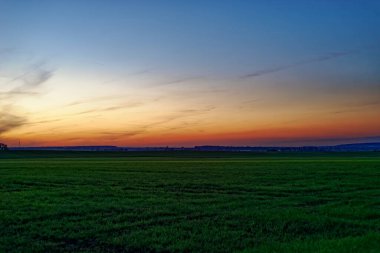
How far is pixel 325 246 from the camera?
553 inches

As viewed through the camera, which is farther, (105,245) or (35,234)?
(35,234)

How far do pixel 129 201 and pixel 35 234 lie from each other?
9016mm

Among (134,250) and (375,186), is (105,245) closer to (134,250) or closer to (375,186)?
(134,250)

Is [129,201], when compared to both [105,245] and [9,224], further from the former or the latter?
[105,245]

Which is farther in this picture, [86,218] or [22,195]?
[22,195]

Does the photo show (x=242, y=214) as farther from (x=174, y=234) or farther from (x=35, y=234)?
(x=35, y=234)

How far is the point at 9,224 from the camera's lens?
18.5 meters

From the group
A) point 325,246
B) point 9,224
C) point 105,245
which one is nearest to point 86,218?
point 9,224

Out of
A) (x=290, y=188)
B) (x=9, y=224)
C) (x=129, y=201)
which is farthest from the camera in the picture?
(x=290, y=188)

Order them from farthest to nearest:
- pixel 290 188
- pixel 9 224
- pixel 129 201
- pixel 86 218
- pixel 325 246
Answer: pixel 290 188, pixel 129 201, pixel 86 218, pixel 9 224, pixel 325 246

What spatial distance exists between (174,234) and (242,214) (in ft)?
16.9

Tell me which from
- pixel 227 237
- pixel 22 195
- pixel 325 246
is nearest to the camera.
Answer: pixel 325 246

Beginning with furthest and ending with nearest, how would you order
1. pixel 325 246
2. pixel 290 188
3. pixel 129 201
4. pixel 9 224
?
pixel 290 188 → pixel 129 201 → pixel 9 224 → pixel 325 246

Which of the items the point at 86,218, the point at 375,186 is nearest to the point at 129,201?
the point at 86,218
